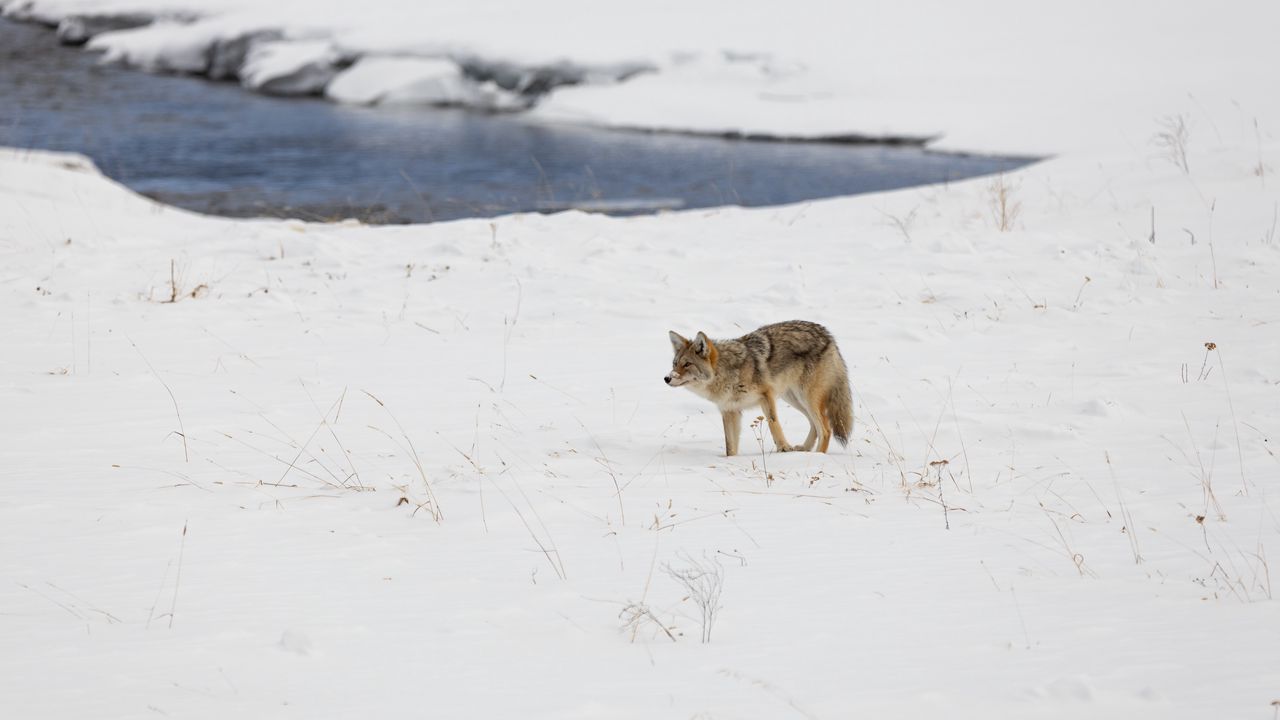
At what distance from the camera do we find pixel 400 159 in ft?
84.8

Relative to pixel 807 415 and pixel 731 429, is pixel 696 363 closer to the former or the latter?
pixel 731 429

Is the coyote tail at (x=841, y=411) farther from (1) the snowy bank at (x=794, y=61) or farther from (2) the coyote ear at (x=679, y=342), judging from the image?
(1) the snowy bank at (x=794, y=61)

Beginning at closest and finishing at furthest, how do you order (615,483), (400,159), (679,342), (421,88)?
1. (615,483)
2. (679,342)
3. (400,159)
4. (421,88)

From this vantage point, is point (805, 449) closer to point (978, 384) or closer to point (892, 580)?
point (978, 384)

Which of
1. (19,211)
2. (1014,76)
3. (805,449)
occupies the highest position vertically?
(1014,76)

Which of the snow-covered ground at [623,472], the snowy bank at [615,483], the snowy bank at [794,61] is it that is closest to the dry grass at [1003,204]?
the snow-covered ground at [623,472]

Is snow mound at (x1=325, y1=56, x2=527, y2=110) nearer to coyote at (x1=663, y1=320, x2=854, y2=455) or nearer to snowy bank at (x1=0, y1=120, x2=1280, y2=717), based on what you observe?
snowy bank at (x1=0, y1=120, x2=1280, y2=717)

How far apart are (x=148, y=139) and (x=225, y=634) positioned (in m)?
26.0

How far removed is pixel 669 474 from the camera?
648 centimetres

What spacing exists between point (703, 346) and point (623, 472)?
42.5 inches

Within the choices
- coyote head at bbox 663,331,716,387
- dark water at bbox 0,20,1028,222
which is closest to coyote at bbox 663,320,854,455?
coyote head at bbox 663,331,716,387

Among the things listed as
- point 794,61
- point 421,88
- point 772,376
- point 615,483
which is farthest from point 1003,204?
point 421,88

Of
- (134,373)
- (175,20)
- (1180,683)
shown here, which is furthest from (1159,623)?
(175,20)

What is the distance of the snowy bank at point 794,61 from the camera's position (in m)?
28.9
